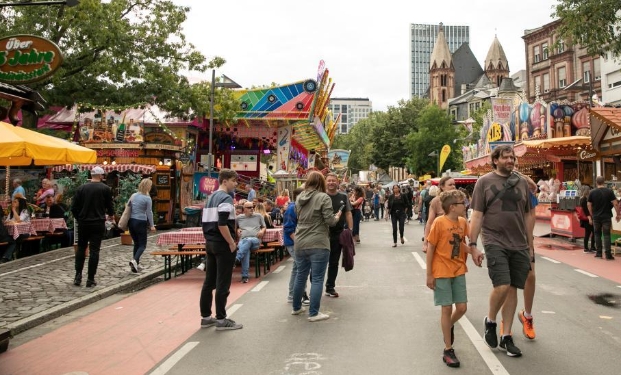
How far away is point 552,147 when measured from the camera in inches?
814

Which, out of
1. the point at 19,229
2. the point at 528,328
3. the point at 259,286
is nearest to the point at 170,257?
the point at 259,286

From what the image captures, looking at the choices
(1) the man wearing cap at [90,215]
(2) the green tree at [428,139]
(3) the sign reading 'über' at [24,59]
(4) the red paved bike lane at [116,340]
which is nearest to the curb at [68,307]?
(4) the red paved bike lane at [116,340]

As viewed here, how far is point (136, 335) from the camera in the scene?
602 cm

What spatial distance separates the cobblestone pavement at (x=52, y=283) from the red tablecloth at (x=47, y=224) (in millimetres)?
607

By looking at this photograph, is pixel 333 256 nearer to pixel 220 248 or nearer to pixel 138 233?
pixel 220 248

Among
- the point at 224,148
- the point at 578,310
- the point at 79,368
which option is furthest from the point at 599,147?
the point at 224,148

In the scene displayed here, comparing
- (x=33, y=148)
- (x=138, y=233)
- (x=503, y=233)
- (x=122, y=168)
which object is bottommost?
(x=138, y=233)

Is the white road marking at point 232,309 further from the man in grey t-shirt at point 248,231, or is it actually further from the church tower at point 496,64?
the church tower at point 496,64

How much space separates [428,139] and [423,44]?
407ft

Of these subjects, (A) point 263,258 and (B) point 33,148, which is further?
(A) point 263,258

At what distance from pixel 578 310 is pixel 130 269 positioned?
7944mm

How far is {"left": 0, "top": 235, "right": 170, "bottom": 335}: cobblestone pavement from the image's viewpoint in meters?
6.98

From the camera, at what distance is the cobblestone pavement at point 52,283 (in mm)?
6980

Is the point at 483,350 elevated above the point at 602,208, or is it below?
below
